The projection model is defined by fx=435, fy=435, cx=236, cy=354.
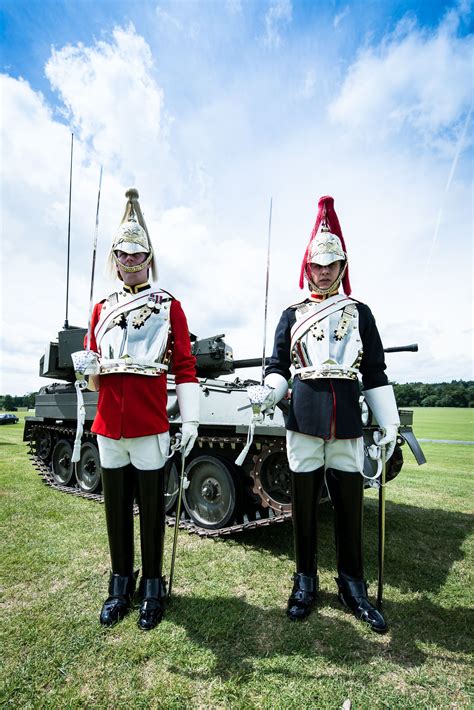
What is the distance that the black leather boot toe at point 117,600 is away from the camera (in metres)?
2.87

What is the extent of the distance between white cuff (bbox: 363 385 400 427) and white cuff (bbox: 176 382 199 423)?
1.30 m

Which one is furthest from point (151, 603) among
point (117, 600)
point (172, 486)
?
point (172, 486)

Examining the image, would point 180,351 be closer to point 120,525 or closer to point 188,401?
point 188,401

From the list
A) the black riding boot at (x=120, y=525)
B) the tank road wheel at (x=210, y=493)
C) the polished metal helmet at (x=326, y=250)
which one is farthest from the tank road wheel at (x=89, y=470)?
the polished metal helmet at (x=326, y=250)

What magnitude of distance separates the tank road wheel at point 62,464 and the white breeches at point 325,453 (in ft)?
17.8

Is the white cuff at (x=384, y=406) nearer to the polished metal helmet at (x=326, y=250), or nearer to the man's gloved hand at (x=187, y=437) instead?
the polished metal helmet at (x=326, y=250)

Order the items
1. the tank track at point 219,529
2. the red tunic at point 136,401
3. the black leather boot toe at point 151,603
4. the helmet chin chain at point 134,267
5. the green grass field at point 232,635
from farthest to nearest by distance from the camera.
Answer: the tank track at point 219,529 → the helmet chin chain at point 134,267 → the red tunic at point 136,401 → the black leather boot toe at point 151,603 → the green grass field at point 232,635

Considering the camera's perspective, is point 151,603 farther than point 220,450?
No

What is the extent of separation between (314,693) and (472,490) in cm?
741

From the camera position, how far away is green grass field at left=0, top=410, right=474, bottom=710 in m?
2.21

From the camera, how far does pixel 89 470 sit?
7.01 metres

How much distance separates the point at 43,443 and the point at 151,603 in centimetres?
629

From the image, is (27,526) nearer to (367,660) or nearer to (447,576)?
(367,660)

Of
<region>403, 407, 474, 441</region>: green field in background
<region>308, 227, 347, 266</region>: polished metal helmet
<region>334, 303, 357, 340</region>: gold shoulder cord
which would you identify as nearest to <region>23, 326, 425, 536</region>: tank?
<region>334, 303, 357, 340</region>: gold shoulder cord
